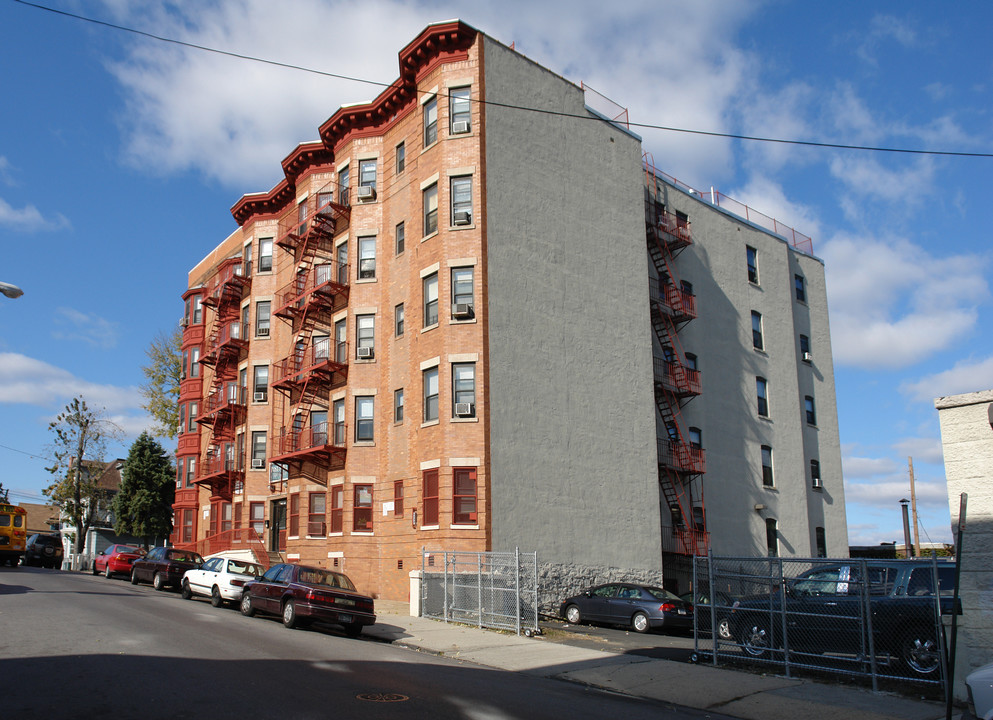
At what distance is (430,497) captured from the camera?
26406 millimetres

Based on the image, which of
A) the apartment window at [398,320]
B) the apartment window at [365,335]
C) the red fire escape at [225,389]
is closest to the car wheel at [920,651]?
the apartment window at [398,320]

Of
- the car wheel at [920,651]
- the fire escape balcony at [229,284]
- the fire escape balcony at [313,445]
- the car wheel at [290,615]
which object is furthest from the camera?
the fire escape balcony at [229,284]

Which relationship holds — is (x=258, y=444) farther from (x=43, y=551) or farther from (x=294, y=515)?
(x=43, y=551)

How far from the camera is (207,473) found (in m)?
42.1

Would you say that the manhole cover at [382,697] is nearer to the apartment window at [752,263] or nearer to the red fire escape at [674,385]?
the red fire escape at [674,385]

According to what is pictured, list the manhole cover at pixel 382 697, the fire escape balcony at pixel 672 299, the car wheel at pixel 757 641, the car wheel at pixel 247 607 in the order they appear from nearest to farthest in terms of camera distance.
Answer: the manhole cover at pixel 382 697
the car wheel at pixel 757 641
the car wheel at pixel 247 607
the fire escape balcony at pixel 672 299

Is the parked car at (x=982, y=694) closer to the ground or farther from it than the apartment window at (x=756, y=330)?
closer to the ground

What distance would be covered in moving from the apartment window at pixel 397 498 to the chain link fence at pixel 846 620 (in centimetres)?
1457

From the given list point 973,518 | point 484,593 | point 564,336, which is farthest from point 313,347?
point 973,518

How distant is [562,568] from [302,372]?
41.7ft

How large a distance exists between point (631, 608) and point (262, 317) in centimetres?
2380

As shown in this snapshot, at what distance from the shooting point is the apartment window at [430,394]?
89.0 ft

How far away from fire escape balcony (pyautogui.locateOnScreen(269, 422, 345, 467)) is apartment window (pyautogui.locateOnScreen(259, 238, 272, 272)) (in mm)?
9478

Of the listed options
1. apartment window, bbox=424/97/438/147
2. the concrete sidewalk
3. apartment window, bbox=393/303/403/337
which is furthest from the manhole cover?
apartment window, bbox=424/97/438/147
